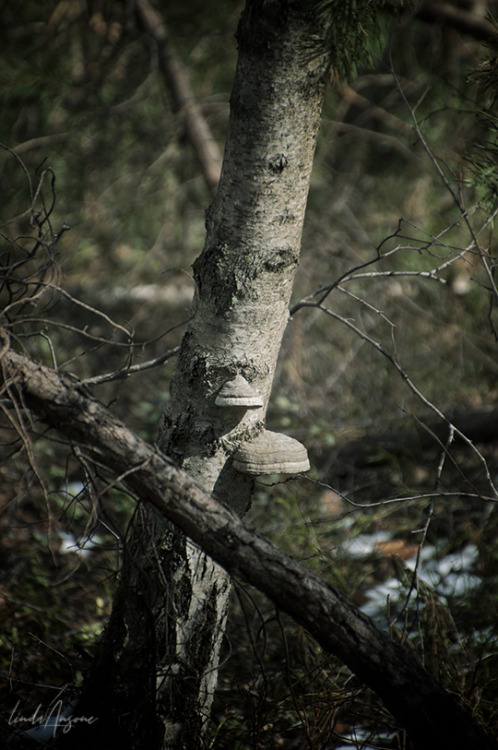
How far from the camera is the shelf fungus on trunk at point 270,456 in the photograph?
1695mm

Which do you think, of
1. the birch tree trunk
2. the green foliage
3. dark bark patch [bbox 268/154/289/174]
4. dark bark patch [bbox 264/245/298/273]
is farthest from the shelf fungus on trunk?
the green foliage

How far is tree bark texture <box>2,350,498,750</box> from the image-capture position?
1446mm

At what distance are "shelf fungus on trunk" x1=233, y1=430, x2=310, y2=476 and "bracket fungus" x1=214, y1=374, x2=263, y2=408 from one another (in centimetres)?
16

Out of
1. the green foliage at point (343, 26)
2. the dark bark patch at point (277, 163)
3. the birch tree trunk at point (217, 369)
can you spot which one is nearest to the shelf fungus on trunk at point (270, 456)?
the birch tree trunk at point (217, 369)

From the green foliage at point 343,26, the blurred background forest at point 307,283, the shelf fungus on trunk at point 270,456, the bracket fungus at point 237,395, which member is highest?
the blurred background forest at point 307,283

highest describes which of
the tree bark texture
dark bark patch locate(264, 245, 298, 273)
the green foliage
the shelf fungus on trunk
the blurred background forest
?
the blurred background forest

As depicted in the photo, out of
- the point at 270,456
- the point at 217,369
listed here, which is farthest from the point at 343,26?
the point at 270,456

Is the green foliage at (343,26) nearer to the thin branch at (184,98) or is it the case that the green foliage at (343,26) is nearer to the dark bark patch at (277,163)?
the dark bark patch at (277,163)

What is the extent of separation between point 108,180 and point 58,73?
1.07 metres

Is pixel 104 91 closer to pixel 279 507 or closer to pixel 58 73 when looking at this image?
pixel 58 73

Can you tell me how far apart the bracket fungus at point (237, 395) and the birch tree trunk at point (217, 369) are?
7 cm

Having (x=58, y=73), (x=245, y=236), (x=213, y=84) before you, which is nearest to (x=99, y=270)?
(x=58, y=73)

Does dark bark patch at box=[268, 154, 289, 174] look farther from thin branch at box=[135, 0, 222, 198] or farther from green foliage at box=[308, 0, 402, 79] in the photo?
thin branch at box=[135, 0, 222, 198]

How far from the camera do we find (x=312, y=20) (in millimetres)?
1629
